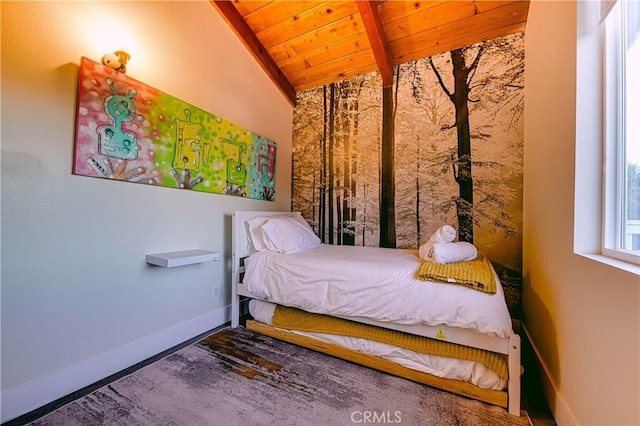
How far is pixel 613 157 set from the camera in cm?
98

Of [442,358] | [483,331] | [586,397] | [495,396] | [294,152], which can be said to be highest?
[294,152]

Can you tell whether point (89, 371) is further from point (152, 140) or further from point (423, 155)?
point (423, 155)

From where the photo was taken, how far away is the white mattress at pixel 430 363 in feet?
4.42

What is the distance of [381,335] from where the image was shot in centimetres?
160

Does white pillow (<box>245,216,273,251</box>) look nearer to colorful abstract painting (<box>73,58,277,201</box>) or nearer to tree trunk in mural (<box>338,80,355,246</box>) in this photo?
colorful abstract painting (<box>73,58,277,201</box>)

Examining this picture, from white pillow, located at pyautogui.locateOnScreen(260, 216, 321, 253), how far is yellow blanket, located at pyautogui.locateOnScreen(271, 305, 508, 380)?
1.61 ft

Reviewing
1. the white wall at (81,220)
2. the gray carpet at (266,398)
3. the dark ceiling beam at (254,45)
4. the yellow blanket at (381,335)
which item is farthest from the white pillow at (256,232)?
the dark ceiling beam at (254,45)

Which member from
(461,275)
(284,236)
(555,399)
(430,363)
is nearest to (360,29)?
(284,236)

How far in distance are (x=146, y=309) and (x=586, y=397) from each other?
7.87 feet

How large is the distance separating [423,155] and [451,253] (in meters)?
1.25

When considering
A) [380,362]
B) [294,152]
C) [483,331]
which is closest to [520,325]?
[483,331]

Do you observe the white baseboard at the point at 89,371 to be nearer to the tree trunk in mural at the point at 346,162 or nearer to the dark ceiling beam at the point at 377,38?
the tree trunk in mural at the point at 346,162

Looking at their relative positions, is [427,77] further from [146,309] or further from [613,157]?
[146,309]

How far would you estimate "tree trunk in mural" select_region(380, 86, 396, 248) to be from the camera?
2678 millimetres
